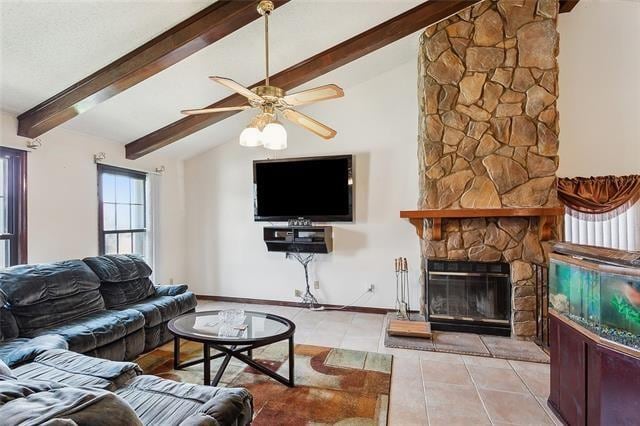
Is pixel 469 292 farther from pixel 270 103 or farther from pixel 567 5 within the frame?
pixel 567 5

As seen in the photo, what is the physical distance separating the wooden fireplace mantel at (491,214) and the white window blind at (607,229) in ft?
2.10

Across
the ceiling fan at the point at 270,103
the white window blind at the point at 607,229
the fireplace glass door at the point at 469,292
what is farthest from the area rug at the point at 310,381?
the white window blind at the point at 607,229

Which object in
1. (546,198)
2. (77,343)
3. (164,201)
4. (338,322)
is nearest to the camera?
(77,343)

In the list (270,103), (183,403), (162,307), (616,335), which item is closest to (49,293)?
(162,307)

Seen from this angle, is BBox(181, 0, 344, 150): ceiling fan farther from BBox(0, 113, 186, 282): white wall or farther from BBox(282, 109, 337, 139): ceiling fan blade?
BBox(0, 113, 186, 282): white wall

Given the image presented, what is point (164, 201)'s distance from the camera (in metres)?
5.19

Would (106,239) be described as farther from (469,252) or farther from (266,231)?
(469,252)

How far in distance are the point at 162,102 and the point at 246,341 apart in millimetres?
Answer: 3047

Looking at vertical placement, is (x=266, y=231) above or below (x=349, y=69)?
below

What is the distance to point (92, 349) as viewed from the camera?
2602 millimetres

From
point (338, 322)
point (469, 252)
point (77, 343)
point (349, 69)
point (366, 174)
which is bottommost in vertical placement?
point (338, 322)

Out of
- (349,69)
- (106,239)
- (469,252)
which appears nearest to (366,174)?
(349,69)

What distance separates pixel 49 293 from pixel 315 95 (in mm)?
2889

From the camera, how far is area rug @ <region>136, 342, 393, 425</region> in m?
2.22
